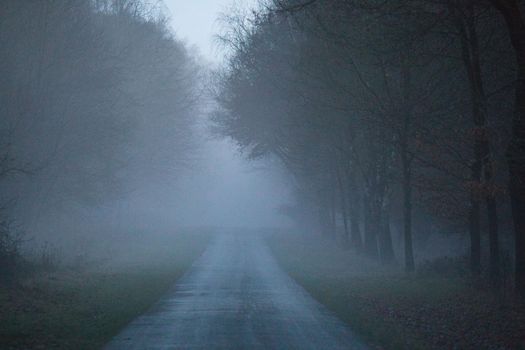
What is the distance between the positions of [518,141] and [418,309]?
4.88 metres

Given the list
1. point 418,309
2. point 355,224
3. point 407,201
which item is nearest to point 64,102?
point 407,201

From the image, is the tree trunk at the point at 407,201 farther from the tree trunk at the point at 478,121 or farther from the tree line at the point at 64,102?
the tree line at the point at 64,102

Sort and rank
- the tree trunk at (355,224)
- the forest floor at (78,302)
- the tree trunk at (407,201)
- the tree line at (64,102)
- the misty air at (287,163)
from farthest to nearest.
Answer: the tree trunk at (355,224)
the tree line at (64,102)
the tree trunk at (407,201)
the misty air at (287,163)
the forest floor at (78,302)

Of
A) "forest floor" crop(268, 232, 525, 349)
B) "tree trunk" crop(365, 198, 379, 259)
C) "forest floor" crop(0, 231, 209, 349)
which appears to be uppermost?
"tree trunk" crop(365, 198, 379, 259)

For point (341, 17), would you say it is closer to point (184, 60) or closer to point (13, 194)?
point (13, 194)

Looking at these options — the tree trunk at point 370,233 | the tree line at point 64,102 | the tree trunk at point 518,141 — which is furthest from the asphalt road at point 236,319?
the tree trunk at point 370,233

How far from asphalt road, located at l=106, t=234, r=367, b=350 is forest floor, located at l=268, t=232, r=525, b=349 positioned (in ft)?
2.13

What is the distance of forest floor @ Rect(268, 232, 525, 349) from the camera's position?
12.2 m

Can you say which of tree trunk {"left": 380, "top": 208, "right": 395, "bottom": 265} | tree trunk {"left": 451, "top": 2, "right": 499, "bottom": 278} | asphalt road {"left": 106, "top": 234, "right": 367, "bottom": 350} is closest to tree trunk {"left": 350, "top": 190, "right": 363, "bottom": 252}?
tree trunk {"left": 380, "top": 208, "right": 395, "bottom": 265}

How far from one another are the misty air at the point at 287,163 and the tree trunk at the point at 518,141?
5 cm

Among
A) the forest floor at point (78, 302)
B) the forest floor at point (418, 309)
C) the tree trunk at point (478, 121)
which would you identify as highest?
the tree trunk at point (478, 121)

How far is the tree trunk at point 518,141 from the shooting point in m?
14.2

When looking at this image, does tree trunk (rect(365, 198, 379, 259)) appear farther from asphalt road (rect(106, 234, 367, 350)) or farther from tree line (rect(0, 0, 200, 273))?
tree line (rect(0, 0, 200, 273))

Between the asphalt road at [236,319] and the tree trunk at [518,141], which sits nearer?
the asphalt road at [236,319]
